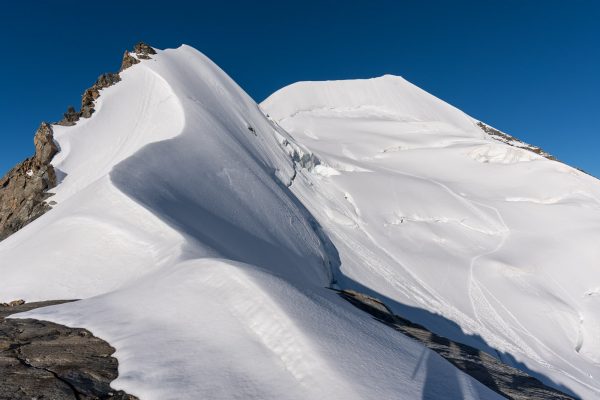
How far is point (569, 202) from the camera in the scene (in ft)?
83.1

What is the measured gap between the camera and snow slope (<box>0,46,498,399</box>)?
3.68 meters

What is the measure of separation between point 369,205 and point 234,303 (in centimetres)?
1885

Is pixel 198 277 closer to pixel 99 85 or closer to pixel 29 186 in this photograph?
pixel 29 186

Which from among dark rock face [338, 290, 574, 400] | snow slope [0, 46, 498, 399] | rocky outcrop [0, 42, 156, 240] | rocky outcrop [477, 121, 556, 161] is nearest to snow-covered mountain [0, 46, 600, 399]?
snow slope [0, 46, 498, 399]

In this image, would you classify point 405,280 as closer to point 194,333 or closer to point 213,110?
point 213,110

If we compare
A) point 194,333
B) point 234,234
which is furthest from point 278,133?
point 194,333

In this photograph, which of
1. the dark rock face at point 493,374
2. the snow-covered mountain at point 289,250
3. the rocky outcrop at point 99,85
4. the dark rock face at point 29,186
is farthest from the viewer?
the rocky outcrop at point 99,85

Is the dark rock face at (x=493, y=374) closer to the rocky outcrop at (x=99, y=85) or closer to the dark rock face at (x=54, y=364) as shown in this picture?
the dark rock face at (x=54, y=364)

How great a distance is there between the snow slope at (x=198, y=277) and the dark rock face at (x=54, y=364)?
157 mm

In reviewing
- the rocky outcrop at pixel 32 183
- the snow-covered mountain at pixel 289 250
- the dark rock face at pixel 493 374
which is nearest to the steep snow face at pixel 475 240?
the snow-covered mountain at pixel 289 250

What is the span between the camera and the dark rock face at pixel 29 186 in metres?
15.3

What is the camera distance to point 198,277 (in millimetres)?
5262

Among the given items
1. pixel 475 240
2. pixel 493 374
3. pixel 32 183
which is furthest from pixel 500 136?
pixel 493 374

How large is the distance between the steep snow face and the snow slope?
340 cm
